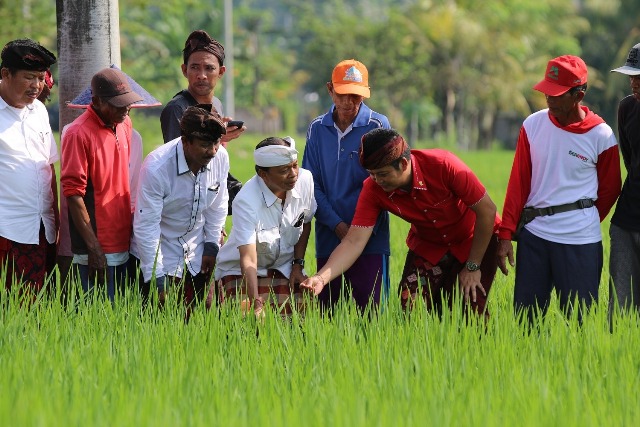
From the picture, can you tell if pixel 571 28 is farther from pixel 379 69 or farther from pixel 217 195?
pixel 217 195

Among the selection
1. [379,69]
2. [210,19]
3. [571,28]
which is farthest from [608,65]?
[210,19]

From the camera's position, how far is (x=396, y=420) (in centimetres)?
276

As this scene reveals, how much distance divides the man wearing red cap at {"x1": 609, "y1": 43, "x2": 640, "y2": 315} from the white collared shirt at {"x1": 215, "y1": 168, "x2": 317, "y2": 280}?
137cm

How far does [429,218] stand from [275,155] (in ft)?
2.42

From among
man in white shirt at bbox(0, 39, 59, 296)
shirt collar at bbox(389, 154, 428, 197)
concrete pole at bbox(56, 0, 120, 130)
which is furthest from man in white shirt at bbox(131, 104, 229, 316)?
concrete pole at bbox(56, 0, 120, 130)

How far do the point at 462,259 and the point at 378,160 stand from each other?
0.74 m

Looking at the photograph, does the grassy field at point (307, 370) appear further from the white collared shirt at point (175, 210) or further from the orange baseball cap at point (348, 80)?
the orange baseball cap at point (348, 80)

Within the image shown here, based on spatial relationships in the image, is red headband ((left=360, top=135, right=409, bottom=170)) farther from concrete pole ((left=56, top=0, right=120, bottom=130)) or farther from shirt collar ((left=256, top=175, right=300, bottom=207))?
concrete pole ((left=56, top=0, right=120, bottom=130))

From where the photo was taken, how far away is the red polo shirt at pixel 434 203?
4.37m

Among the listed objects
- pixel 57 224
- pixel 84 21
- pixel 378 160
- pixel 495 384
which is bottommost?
pixel 495 384

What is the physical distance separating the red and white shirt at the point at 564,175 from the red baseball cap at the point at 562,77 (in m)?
0.16

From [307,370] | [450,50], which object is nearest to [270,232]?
[307,370]

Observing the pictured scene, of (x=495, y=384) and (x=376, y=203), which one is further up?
(x=376, y=203)

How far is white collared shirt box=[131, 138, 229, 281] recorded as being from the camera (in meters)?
4.43
